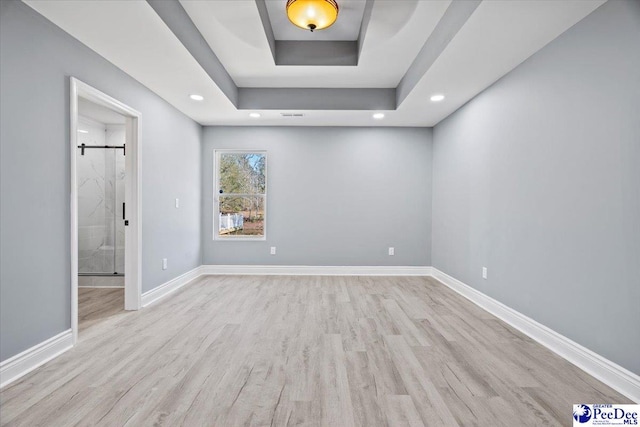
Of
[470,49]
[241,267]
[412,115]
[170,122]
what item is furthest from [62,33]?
[412,115]

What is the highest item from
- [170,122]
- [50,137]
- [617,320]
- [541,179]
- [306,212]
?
[170,122]

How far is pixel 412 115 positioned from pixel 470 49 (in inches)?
71.7

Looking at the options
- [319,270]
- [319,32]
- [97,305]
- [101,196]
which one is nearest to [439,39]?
[319,32]

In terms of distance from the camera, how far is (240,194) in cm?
500

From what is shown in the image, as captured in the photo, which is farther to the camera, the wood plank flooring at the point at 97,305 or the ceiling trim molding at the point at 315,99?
the ceiling trim molding at the point at 315,99

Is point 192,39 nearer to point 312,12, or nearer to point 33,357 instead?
point 312,12

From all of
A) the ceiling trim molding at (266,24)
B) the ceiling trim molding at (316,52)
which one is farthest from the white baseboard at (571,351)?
the ceiling trim molding at (266,24)

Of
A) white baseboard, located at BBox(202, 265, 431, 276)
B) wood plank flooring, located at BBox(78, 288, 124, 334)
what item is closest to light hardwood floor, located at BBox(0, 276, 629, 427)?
wood plank flooring, located at BBox(78, 288, 124, 334)

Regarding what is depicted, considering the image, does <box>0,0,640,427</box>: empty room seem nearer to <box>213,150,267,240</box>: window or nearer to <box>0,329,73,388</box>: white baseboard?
<box>0,329,73,388</box>: white baseboard

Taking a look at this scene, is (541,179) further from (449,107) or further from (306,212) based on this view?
(306,212)

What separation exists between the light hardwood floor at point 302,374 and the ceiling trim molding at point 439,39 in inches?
95.9

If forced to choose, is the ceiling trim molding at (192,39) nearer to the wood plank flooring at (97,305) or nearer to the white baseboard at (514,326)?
the white baseboard at (514,326)

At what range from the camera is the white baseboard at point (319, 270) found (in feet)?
16.1

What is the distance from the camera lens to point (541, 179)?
8.30 ft
